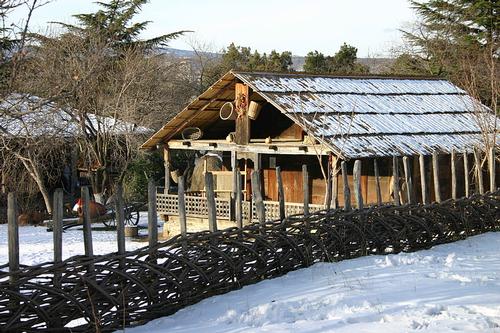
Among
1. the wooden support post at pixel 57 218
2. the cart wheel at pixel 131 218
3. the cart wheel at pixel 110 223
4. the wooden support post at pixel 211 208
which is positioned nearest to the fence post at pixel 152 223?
the wooden support post at pixel 211 208

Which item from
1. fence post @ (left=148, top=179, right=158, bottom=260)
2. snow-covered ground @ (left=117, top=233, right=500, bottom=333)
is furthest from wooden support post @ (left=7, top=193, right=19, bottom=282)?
fence post @ (left=148, top=179, right=158, bottom=260)

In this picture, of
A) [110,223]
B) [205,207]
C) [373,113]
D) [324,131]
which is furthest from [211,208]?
[110,223]

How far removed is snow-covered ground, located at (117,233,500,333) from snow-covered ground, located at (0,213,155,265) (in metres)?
8.50

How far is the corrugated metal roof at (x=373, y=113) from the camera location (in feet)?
53.5

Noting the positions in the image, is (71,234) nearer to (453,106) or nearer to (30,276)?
(453,106)

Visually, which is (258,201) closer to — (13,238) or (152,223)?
(152,223)

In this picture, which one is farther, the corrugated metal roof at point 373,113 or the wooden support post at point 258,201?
the corrugated metal roof at point 373,113

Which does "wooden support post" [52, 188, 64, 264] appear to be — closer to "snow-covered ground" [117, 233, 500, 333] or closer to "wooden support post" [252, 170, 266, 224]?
"snow-covered ground" [117, 233, 500, 333]

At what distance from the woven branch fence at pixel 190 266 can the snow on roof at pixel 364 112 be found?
473cm

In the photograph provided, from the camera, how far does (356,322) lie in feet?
21.4

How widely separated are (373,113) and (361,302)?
11.7 m

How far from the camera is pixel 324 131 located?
1609cm

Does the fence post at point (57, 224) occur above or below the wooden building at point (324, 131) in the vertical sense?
below

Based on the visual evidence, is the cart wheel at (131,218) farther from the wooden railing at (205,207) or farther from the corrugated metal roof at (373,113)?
the corrugated metal roof at (373,113)
